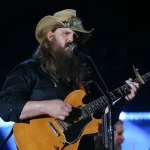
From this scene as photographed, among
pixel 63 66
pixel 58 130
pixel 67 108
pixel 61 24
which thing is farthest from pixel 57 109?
pixel 61 24

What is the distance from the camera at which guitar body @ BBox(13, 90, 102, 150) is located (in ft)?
8.18

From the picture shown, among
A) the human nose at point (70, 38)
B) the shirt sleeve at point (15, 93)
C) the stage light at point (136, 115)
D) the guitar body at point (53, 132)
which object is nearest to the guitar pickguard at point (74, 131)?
the guitar body at point (53, 132)

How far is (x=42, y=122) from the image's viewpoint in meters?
2.53

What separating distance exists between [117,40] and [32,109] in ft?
10.3

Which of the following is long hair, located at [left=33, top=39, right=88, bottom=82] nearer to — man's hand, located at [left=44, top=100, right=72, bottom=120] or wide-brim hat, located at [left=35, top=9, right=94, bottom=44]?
wide-brim hat, located at [left=35, top=9, right=94, bottom=44]

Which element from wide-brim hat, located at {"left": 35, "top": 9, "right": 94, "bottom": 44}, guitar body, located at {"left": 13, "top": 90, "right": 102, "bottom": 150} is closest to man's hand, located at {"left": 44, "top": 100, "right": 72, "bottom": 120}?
guitar body, located at {"left": 13, "top": 90, "right": 102, "bottom": 150}

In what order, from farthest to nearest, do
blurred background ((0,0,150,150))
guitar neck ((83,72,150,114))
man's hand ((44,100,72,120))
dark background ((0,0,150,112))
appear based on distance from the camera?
dark background ((0,0,150,112)) < blurred background ((0,0,150,150)) < guitar neck ((83,72,150,114)) < man's hand ((44,100,72,120))

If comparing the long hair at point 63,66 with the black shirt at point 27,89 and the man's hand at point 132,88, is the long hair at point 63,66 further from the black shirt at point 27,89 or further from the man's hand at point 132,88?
the man's hand at point 132,88

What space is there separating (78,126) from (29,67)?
538 millimetres

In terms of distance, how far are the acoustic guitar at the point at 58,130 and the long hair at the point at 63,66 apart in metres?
0.26

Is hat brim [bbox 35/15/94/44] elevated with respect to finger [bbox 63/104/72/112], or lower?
elevated

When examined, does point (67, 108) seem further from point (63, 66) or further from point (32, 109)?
point (63, 66)

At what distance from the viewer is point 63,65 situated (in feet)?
9.27

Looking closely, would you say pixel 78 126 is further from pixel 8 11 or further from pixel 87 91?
pixel 8 11
